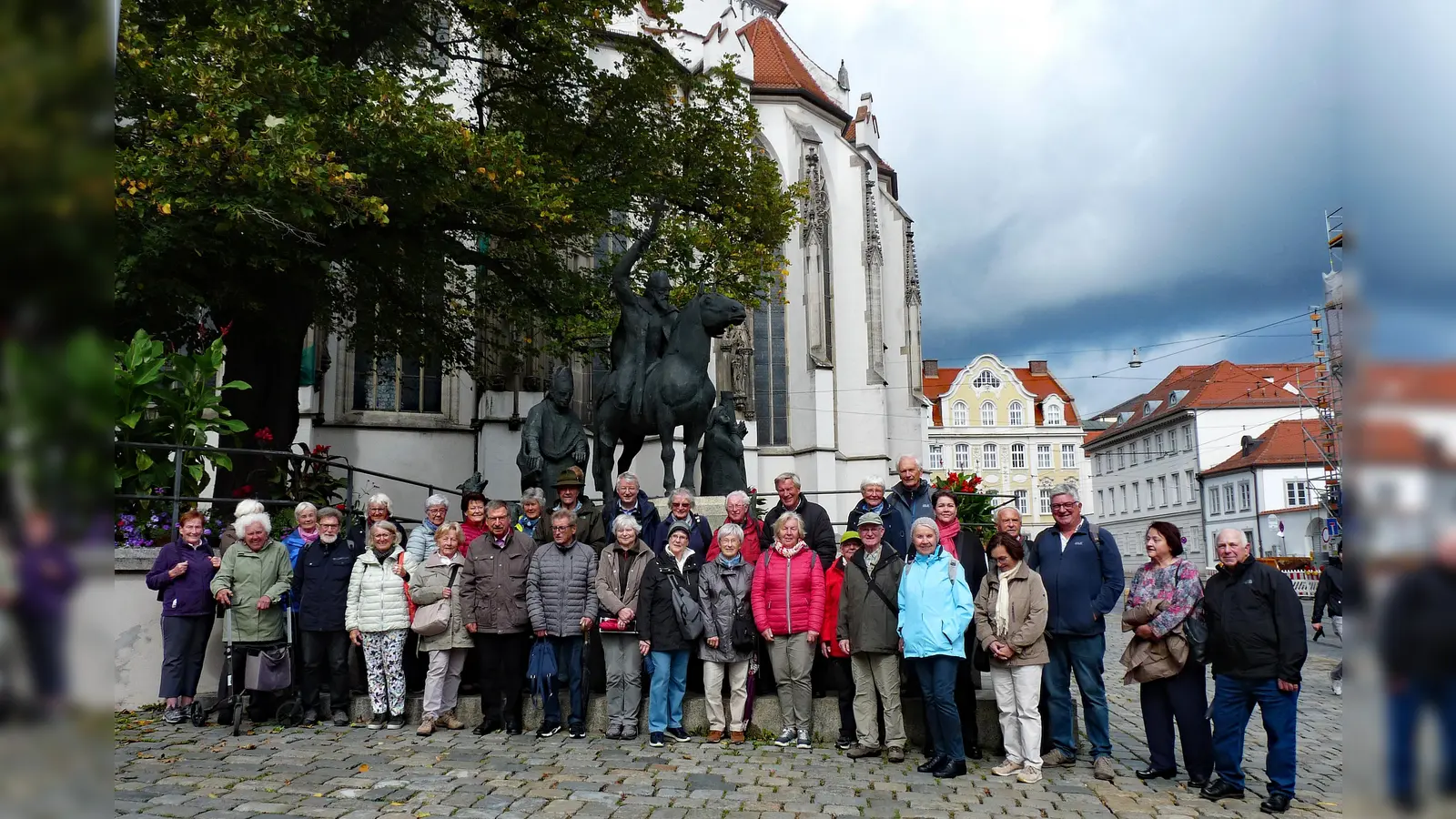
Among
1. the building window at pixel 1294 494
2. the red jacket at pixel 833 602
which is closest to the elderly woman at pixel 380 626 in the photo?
the red jacket at pixel 833 602

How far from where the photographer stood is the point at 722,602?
7484 mm

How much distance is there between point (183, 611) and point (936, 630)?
221 inches

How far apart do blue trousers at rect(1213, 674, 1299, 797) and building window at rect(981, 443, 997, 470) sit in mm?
56710

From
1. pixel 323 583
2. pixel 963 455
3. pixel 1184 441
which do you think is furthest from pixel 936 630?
pixel 963 455

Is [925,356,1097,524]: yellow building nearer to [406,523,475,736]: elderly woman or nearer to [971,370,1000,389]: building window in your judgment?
[971,370,1000,389]: building window

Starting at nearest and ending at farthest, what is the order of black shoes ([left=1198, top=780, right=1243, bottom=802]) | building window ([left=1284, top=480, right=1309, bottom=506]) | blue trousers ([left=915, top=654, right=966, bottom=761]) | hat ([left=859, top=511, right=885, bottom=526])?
black shoes ([left=1198, top=780, right=1243, bottom=802]) < blue trousers ([left=915, top=654, right=966, bottom=761]) < hat ([left=859, top=511, right=885, bottom=526]) < building window ([left=1284, top=480, right=1309, bottom=506])

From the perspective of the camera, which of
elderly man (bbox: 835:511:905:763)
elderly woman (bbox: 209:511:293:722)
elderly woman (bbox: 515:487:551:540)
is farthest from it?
elderly woman (bbox: 515:487:551:540)

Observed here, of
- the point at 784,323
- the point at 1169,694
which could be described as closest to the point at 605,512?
the point at 1169,694

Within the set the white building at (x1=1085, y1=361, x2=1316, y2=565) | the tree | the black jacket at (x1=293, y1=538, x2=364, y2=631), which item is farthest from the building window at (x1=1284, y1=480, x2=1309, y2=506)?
the black jacket at (x1=293, y1=538, x2=364, y2=631)

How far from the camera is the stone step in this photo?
7285mm

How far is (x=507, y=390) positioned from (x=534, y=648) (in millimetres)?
13448

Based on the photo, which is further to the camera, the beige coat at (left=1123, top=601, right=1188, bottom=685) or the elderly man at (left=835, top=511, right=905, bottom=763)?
the elderly man at (left=835, top=511, right=905, bottom=763)

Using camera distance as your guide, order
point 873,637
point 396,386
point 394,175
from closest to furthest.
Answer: point 873,637 < point 394,175 < point 396,386

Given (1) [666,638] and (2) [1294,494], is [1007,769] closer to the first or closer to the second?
(1) [666,638]
